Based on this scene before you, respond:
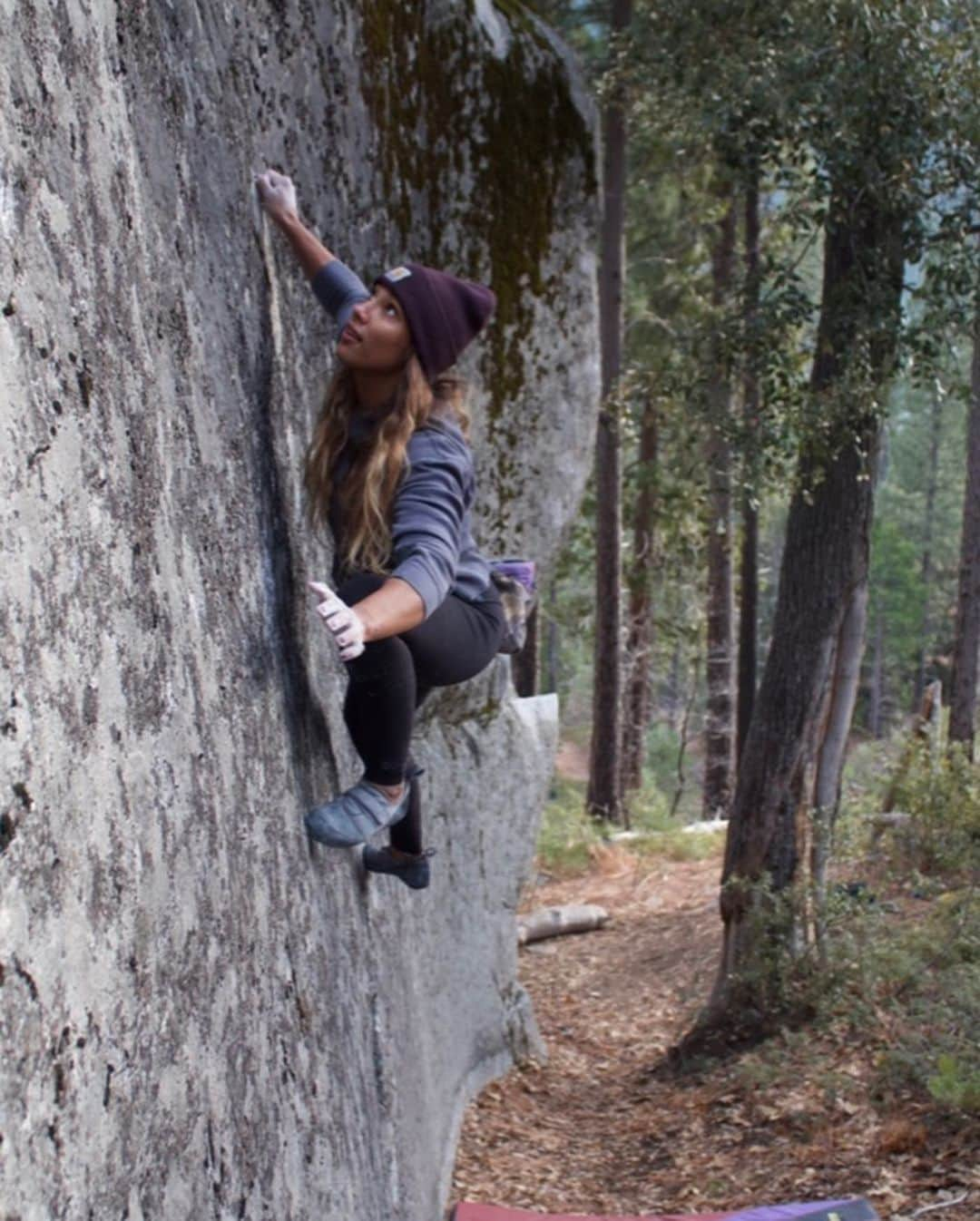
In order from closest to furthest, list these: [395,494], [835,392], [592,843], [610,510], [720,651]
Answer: [395,494]
[835,392]
[592,843]
[610,510]
[720,651]

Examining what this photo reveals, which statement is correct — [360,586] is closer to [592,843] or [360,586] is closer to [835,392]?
[835,392]

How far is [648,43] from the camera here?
970cm

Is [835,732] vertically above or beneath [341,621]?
beneath

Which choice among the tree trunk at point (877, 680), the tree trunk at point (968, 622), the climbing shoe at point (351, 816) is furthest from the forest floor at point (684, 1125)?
the tree trunk at point (877, 680)

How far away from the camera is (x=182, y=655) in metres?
2.98

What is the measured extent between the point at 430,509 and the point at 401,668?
0.51 meters

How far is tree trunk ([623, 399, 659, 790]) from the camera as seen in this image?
19188 mm

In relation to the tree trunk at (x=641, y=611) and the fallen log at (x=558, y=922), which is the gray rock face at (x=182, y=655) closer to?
the fallen log at (x=558, y=922)

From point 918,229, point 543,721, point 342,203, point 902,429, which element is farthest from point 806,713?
point 902,429

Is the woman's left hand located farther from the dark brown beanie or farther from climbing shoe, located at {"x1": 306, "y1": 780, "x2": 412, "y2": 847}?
the dark brown beanie

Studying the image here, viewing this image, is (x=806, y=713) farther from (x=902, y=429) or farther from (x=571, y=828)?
(x=902, y=429)

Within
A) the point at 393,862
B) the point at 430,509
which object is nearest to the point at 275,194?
the point at 430,509

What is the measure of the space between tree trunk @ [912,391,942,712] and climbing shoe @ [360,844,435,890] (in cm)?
4390

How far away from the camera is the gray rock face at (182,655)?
6.98ft
